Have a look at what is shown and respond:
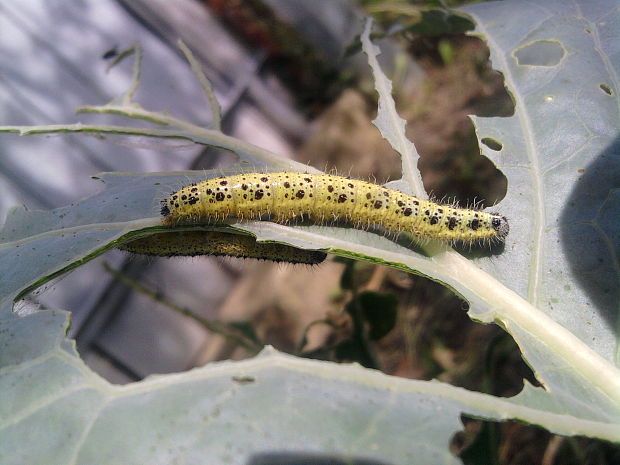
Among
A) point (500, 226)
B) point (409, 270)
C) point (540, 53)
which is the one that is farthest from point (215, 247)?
point (540, 53)

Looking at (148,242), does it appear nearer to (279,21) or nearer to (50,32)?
(50,32)

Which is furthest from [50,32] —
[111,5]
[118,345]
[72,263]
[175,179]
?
[72,263]

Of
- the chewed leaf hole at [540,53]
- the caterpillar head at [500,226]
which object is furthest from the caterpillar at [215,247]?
the chewed leaf hole at [540,53]

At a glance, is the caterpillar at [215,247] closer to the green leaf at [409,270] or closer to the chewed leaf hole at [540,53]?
the green leaf at [409,270]

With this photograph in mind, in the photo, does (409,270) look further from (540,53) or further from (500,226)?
(540,53)

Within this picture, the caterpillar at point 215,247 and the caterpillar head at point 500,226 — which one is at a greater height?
the caterpillar at point 215,247

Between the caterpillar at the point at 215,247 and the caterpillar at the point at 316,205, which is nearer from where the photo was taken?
the caterpillar at the point at 316,205
